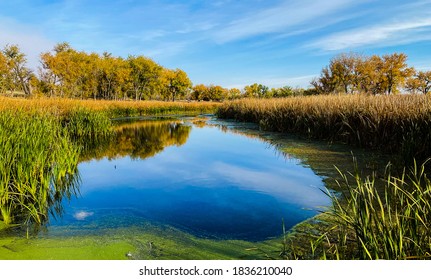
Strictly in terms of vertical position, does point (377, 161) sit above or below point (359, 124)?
below

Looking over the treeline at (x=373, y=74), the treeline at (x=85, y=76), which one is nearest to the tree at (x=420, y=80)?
the treeline at (x=373, y=74)

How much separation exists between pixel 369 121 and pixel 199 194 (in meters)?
5.13

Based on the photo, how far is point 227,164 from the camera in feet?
22.8

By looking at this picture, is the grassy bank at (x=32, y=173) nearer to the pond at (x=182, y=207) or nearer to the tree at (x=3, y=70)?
the pond at (x=182, y=207)

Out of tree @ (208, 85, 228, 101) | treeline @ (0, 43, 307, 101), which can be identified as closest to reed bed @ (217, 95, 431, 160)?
treeline @ (0, 43, 307, 101)

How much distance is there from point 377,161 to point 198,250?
4811 millimetres

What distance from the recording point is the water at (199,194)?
3.51 metres

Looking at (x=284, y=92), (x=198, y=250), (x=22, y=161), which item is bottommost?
(x=198, y=250)

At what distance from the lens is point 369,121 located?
7457 mm

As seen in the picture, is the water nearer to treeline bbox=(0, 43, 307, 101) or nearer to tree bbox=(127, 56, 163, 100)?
treeline bbox=(0, 43, 307, 101)

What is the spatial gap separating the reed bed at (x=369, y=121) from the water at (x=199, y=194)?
2.05 meters

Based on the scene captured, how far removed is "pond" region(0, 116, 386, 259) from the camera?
2861mm

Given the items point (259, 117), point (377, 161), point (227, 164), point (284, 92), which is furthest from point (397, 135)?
point (284, 92)
